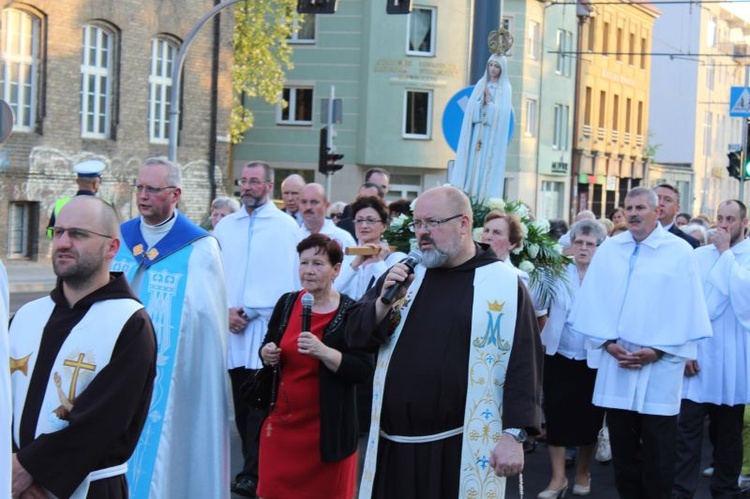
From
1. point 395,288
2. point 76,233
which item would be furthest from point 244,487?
point 76,233

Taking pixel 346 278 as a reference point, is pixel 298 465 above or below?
below

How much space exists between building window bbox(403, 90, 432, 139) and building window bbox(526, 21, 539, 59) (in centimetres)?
492

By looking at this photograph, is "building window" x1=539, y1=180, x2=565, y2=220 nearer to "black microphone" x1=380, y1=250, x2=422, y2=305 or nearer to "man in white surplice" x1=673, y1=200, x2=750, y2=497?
"man in white surplice" x1=673, y1=200, x2=750, y2=497

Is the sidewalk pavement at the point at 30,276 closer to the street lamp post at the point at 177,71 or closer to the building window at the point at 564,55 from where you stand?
the street lamp post at the point at 177,71

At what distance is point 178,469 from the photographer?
7.21m

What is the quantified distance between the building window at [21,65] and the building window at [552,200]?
25.8 metres

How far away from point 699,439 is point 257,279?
3386 millimetres

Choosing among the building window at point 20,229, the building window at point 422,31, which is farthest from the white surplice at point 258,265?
the building window at point 422,31

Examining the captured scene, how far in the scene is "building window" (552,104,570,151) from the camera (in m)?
51.2

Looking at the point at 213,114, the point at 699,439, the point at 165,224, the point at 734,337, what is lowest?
the point at 699,439

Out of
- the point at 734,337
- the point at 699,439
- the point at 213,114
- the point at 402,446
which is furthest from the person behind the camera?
the point at 213,114

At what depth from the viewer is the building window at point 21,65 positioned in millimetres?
27750

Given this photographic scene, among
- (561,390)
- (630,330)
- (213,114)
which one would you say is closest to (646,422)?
(630,330)

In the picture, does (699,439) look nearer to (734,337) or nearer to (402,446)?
(734,337)
